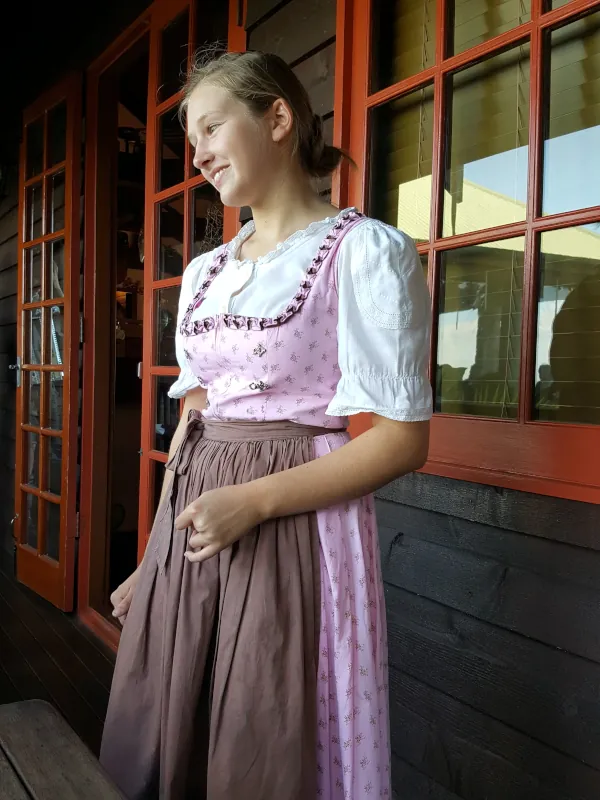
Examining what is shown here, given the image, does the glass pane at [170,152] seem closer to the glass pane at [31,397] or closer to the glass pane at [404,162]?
the glass pane at [404,162]

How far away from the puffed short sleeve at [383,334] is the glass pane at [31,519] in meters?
2.99

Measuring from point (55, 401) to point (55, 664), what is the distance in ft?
4.06

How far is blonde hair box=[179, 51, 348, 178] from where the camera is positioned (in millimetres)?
918

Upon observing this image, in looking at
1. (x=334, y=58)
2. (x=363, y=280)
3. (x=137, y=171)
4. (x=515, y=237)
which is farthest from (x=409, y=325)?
(x=137, y=171)

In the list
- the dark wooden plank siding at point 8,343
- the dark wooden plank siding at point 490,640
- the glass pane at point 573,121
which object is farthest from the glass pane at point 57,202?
the glass pane at point 573,121

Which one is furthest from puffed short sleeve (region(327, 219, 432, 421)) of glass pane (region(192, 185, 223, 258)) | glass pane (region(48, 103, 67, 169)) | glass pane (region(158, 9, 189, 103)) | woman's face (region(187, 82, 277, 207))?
glass pane (region(48, 103, 67, 169))

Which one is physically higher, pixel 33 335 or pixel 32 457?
pixel 33 335

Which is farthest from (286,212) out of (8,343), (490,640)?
(8,343)

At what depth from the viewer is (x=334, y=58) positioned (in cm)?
166

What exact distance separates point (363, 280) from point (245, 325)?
0.17 meters

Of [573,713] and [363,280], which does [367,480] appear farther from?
[573,713]

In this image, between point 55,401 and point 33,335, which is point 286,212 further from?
point 33,335

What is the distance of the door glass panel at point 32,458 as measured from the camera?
11.1 feet

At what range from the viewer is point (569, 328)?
3.85 feet
